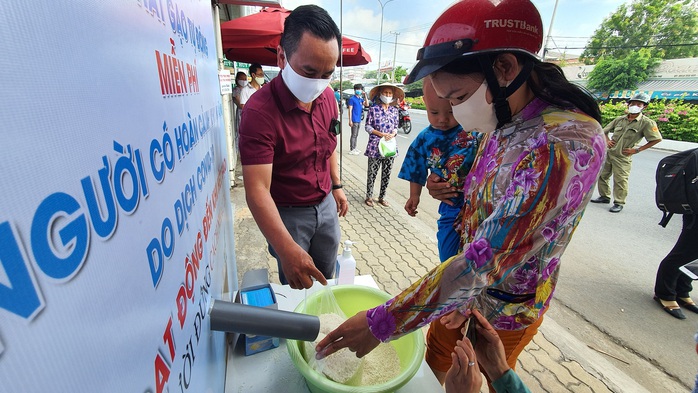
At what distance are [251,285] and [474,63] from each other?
1.15m

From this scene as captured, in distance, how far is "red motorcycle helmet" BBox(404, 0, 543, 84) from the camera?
2.86ft

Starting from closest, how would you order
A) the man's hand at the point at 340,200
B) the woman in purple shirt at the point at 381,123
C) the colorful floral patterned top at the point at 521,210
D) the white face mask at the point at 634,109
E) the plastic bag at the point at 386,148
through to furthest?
the colorful floral patterned top at the point at 521,210
the man's hand at the point at 340,200
the plastic bag at the point at 386,148
the woman in purple shirt at the point at 381,123
the white face mask at the point at 634,109

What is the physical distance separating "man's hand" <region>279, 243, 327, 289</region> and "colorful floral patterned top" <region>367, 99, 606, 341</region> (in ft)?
1.10

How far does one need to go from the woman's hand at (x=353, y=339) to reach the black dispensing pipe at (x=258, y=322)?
71 mm

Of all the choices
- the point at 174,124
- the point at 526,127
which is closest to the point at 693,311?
the point at 526,127

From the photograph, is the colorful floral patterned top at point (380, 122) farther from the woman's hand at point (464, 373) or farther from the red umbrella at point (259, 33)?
the woman's hand at point (464, 373)

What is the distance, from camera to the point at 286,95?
155 cm

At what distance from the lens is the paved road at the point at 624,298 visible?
2.26m

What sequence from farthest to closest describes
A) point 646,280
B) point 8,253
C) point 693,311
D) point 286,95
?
point 646,280 → point 693,311 → point 286,95 → point 8,253

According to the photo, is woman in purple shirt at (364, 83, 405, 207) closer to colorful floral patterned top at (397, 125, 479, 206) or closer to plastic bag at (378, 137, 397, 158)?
plastic bag at (378, 137, 397, 158)

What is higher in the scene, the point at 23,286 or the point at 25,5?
the point at 25,5

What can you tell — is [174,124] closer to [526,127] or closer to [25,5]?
[25,5]

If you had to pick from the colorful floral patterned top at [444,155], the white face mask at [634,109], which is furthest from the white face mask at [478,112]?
the white face mask at [634,109]

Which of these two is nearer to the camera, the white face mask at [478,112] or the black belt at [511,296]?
the white face mask at [478,112]
